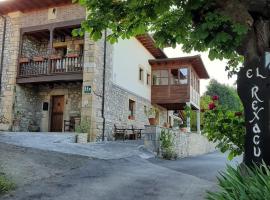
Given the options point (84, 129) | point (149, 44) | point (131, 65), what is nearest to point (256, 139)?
point (84, 129)

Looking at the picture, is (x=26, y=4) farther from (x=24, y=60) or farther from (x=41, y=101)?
(x=41, y=101)

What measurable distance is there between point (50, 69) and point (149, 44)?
24.1 ft

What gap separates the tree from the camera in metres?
4.18

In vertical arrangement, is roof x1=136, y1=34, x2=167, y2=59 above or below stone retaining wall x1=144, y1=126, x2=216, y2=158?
above

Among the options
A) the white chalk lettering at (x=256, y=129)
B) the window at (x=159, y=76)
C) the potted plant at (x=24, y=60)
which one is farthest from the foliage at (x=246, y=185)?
the window at (x=159, y=76)

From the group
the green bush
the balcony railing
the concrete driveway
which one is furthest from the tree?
the balcony railing

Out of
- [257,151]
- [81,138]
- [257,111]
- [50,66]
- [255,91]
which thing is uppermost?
[50,66]

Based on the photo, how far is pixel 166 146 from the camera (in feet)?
42.7

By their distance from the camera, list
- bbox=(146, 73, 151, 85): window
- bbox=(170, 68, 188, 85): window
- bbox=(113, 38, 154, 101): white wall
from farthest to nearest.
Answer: bbox=(146, 73, 151, 85): window < bbox=(170, 68, 188, 85): window < bbox=(113, 38, 154, 101): white wall

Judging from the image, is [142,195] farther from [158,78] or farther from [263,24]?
[158,78]

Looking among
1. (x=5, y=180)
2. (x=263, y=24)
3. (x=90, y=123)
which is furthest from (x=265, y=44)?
(x=90, y=123)

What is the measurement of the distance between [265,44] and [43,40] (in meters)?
15.0

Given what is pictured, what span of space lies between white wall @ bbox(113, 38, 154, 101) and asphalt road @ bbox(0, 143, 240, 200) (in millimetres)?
8037

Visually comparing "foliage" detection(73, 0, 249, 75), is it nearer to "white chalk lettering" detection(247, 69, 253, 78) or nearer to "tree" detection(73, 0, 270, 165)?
"tree" detection(73, 0, 270, 165)
